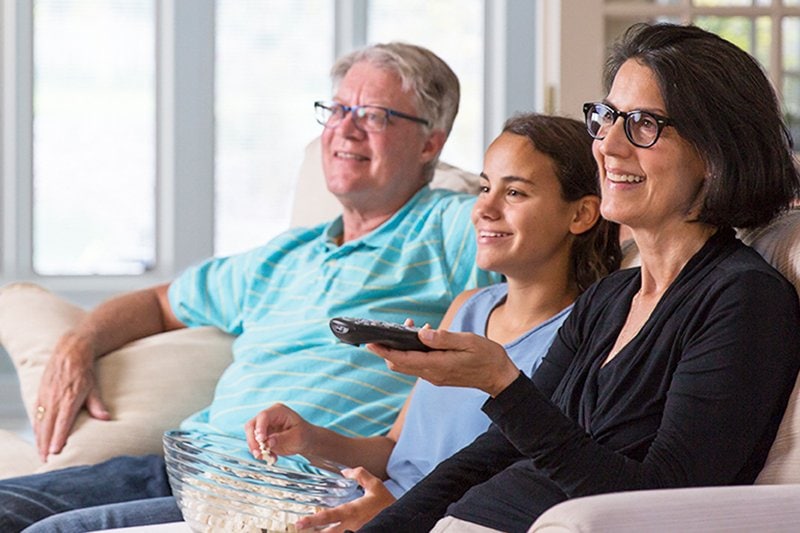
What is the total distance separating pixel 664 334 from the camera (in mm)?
1433

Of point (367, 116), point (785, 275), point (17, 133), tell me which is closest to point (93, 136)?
point (17, 133)

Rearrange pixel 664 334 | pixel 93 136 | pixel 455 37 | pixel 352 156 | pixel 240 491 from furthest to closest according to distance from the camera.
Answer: pixel 455 37, pixel 93 136, pixel 352 156, pixel 240 491, pixel 664 334

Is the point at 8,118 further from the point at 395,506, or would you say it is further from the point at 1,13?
the point at 395,506

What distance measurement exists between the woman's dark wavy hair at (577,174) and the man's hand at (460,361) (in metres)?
0.55

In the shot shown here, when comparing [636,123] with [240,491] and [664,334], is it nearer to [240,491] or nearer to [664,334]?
[664,334]

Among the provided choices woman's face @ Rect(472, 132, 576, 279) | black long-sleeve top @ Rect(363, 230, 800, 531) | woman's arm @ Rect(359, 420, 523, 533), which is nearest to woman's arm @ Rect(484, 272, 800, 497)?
black long-sleeve top @ Rect(363, 230, 800, 531)

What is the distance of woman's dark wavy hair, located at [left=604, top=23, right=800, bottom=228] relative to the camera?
4.74ft

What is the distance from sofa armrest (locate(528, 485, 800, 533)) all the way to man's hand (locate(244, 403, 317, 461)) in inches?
27.5

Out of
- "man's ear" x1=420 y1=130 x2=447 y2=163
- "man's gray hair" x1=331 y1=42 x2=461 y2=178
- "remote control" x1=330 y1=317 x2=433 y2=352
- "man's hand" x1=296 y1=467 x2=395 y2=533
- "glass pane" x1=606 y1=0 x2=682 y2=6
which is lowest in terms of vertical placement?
"man's hand" x1=296 y1=467 x2=395 y2=533

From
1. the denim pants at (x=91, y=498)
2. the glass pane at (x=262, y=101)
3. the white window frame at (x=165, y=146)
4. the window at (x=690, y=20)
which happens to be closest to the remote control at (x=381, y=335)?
the denim pants at (x=91, y=498)

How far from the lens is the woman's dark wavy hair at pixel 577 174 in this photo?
6.13 feet

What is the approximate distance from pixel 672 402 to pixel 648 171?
0.96ft

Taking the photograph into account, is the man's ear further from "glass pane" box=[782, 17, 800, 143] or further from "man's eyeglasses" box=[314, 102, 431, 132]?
"glass pane" box=[782, 17, 800, 143]

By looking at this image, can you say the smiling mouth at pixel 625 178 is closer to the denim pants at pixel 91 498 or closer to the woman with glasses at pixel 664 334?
the woman with glasses at pixel 664 334
